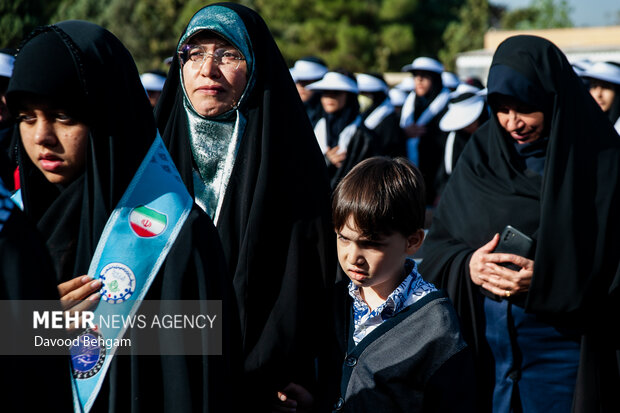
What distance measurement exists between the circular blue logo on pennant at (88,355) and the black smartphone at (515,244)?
1.76 meters

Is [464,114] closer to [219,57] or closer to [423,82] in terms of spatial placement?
[423,82]

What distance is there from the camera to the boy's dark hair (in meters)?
2.49

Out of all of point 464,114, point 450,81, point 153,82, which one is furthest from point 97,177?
point 450,81

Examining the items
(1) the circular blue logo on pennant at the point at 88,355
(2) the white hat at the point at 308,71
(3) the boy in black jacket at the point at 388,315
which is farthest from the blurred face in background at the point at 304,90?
(1) the circular blue logo on pennant at the point at 88,355

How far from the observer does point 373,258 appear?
2.48m

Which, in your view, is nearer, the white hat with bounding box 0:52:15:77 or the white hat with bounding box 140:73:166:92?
the white hat with bounding box 0:52:15:77

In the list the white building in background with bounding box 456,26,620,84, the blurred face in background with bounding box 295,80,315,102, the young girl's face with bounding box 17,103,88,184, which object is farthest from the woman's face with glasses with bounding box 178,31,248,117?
the white building in background with bounding box 456,26,620,84

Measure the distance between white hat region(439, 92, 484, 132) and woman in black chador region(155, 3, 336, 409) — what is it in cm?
359

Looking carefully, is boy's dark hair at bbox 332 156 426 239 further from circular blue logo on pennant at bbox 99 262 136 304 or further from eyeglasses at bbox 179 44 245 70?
circular blue logo on pennant at bbox 99 262 136 304

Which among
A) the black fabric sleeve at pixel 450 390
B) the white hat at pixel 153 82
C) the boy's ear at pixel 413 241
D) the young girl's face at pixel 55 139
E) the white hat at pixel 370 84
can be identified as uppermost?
the young girl's face at pixel 55 139

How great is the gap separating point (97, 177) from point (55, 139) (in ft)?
0.52

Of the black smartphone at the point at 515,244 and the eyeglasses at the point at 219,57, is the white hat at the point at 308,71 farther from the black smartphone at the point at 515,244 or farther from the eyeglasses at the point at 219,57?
the eyeglasses at the point at 219,57

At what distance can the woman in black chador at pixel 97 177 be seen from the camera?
193 centimetres

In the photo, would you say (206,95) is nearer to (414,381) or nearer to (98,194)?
(98,194)
